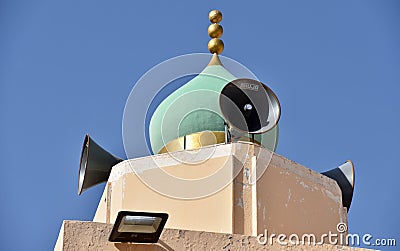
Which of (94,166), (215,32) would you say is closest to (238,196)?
(94,166)

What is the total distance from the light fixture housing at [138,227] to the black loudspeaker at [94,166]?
4.33 metres

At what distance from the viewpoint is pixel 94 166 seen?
13305 mm

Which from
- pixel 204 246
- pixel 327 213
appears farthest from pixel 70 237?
pixel 327 213

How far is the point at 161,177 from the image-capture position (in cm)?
1226

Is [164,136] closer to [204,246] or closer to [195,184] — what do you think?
[195,184]

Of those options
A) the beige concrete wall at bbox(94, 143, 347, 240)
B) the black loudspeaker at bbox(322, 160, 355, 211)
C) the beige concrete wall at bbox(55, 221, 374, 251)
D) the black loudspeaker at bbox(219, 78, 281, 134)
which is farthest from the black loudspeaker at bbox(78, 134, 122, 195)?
the beige concrete wall at bbox(55, 221, 374, 251)

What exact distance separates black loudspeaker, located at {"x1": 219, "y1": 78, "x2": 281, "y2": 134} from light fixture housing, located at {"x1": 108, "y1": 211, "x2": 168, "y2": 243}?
11.8ft

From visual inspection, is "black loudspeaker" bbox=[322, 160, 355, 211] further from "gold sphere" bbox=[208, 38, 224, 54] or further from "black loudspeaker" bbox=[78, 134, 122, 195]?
"black loudspeaker" bbox=[78, 134, 122, 195]

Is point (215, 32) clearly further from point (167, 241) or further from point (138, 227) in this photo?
point (138, 227)

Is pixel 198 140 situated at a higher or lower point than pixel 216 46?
lower

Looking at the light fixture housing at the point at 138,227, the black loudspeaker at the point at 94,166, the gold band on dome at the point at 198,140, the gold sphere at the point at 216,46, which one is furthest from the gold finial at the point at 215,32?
the light fixture housing at the point at 138,227

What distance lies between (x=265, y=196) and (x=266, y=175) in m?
0.30

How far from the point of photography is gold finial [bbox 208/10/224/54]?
50.0 ft

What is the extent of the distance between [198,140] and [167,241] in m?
3.87
